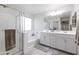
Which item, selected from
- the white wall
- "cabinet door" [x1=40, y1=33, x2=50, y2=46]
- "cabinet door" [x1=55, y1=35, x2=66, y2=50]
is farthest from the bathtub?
"cabinet door" [x1=55, y1=35, x2=66, y2=50]

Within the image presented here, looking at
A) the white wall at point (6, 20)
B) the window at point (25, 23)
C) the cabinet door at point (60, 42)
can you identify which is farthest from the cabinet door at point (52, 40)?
the white wall at point (6, 20)

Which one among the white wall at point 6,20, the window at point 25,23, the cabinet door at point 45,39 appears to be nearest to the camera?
the white wall at point 6,20

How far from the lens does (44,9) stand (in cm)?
136

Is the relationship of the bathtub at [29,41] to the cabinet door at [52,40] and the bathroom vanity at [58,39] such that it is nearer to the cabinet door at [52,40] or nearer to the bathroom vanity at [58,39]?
the bathroom vanity at [58,39]

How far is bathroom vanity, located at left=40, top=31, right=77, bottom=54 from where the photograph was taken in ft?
4.88

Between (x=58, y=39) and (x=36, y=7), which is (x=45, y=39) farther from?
(x=36, y=7)

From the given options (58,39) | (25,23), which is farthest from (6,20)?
(58,39)

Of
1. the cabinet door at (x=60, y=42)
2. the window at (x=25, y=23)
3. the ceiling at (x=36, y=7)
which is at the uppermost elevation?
the ceiling at (x=36, y=7)

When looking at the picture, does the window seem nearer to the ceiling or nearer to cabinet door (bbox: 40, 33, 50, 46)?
the ceiling

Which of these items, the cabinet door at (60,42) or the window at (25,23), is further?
the cabinet door at (60,42)

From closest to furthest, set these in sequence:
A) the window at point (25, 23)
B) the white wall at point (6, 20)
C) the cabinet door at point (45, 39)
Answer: the white wall at point (6, 20) < the window at point (25, 23) < the cabinet door at point (45, 39)

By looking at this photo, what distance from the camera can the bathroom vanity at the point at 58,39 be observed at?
149 centimetres

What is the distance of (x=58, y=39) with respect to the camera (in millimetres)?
1556

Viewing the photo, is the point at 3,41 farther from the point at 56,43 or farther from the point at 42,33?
the point at 56,43
